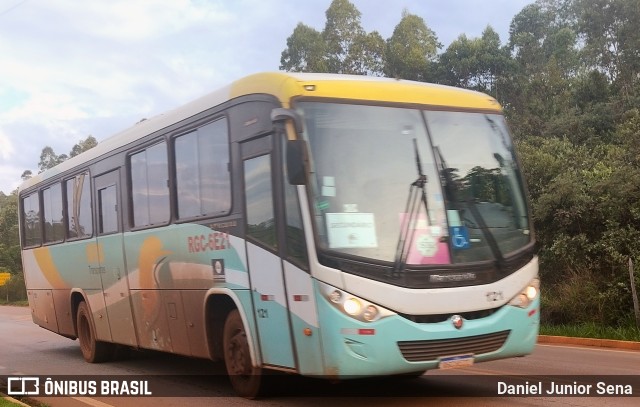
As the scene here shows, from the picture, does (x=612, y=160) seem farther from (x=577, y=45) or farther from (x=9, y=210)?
(x=9, y=210)

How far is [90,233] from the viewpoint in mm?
12445

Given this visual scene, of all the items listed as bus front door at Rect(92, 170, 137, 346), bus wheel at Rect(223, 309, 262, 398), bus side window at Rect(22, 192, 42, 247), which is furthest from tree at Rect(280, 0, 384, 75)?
bus wheel at Rect(223, 309, 262, 398)

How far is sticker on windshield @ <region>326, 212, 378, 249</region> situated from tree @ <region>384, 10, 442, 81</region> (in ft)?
143

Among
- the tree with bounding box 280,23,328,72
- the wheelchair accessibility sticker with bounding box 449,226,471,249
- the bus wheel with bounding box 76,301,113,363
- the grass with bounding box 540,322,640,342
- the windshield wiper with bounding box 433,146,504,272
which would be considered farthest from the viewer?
the tree with bounding box 280,23,328,72

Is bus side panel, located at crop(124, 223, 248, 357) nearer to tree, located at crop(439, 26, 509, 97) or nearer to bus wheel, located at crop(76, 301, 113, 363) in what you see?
bus wheel, located at crop(76, 301, 113, 363)

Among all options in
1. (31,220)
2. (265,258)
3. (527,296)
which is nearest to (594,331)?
(527,296)

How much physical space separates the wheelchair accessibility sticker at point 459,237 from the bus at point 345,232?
0.01 metres

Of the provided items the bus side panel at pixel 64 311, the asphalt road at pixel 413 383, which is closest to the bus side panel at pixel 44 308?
the bus side panel at pixel 64 311

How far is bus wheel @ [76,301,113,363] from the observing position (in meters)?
12.9

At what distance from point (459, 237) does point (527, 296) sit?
0.98 m

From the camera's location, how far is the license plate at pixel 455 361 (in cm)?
670

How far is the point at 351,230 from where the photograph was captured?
6723mm

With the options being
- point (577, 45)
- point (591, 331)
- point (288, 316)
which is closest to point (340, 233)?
point (288, 316)

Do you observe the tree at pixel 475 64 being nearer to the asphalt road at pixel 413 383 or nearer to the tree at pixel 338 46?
the tree at pixel 338 46
